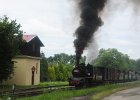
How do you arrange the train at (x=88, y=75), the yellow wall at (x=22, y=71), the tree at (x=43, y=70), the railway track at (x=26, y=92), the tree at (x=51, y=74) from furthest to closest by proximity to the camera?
the tree at (x=51, y=74) < the tree at (x=43, y=70) < the yellow wall at (x=22, y=71) < the train at (x=88, y=75) < the railway track at (x=26, y=92)

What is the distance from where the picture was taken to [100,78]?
42.3m

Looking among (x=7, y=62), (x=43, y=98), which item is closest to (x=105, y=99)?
(x=43, y=98)

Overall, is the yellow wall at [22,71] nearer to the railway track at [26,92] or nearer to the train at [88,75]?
the train at [88,75]

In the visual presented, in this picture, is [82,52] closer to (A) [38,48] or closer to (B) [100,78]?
(B) [100,78]

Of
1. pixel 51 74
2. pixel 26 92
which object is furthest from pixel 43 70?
pixel 26 92

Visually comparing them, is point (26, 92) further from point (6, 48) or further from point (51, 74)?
point (51, 74)

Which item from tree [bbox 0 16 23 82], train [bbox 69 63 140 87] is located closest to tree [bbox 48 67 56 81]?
train [bbox 69 63 140 87]

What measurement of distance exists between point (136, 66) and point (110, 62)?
134 ft

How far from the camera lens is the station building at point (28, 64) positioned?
48.7 metres

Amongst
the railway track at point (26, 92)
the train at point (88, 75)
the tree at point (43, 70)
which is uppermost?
the tree at point (43, 70)

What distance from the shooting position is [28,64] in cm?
4938

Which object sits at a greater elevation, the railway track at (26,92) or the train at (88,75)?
the train at (88,75)

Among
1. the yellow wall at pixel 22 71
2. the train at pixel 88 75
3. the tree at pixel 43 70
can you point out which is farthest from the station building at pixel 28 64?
the train at pixel 88 75

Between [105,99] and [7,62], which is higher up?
[7,62]
